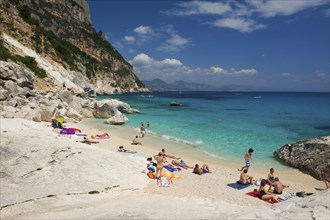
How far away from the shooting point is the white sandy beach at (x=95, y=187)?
705 centimetres

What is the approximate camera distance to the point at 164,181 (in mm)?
12188

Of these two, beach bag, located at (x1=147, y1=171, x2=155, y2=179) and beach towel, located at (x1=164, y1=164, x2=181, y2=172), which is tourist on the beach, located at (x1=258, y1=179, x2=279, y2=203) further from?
beach bag, located at (x1=147, y1=171, x2=155, y2=179)

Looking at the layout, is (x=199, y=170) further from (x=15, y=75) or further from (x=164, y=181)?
(x=15, y=75)

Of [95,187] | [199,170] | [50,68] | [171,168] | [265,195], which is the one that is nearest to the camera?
[95,187]

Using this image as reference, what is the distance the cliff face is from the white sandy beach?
43.1 metres

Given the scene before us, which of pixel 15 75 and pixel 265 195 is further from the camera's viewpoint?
pixel 15 75

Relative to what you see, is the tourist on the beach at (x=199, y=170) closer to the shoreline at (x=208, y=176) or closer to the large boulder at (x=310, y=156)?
the shoreline at (x=208, y=176)

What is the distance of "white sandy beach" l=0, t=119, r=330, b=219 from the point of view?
7.05 meters

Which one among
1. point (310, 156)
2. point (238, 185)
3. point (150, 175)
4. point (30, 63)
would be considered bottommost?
point (238, 185)

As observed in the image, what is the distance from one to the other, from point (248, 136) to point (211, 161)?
435 inches

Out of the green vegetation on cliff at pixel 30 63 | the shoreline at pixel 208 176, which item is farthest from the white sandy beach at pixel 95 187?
the green vegetation on cliff at pixel 30 63

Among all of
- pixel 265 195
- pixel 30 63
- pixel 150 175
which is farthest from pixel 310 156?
pixel 30 63

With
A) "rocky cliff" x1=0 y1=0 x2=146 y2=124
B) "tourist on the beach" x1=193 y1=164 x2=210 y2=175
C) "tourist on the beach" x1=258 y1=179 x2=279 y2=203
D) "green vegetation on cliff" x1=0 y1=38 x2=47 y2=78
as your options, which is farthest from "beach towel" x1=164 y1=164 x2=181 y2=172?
"green vegetation on cliff" x1=0 y1=38 x2=47 y2=78

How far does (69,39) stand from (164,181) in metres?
107
